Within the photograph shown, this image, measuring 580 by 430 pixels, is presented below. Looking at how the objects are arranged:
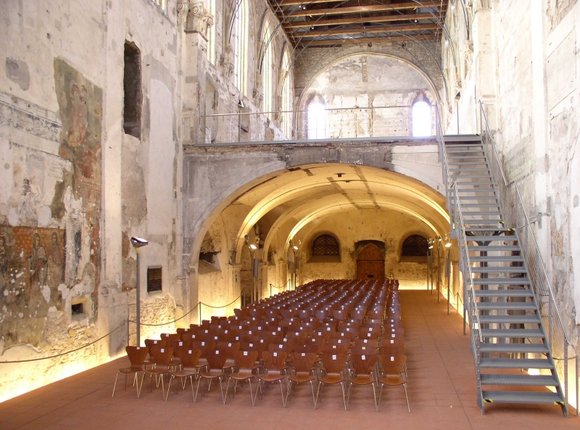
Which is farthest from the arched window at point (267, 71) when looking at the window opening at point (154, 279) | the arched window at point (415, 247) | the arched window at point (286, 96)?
the window opening at point (154, 279)

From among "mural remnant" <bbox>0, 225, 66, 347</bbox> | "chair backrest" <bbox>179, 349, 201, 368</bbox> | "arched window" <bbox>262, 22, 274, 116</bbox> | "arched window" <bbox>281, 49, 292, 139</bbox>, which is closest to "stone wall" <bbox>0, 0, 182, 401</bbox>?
"mural remnant" <bbox>0, 225, 66, 347</bbox>

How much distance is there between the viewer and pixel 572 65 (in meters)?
8.67

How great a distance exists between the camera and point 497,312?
13711mm

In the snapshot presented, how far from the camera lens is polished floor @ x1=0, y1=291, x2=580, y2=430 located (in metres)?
7.89

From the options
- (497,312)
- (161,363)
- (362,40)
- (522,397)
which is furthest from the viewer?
(362,40)

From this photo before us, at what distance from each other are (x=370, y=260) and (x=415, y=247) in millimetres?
2834

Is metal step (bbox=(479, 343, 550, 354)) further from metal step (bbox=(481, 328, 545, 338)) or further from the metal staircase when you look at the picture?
metal step (bbox=(481, 328, 545, 338))

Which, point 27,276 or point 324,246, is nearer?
point 27,276

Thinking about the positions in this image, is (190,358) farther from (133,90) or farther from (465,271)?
(133,90)

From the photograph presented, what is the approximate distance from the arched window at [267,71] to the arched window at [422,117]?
9469 mm

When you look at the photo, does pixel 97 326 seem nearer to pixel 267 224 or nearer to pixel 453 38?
pixel 267 224

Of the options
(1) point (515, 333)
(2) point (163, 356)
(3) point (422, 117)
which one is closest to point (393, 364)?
(1) point (515, 333)

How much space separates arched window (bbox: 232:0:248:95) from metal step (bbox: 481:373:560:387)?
16241 millimetres

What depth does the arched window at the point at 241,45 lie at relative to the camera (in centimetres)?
2259
